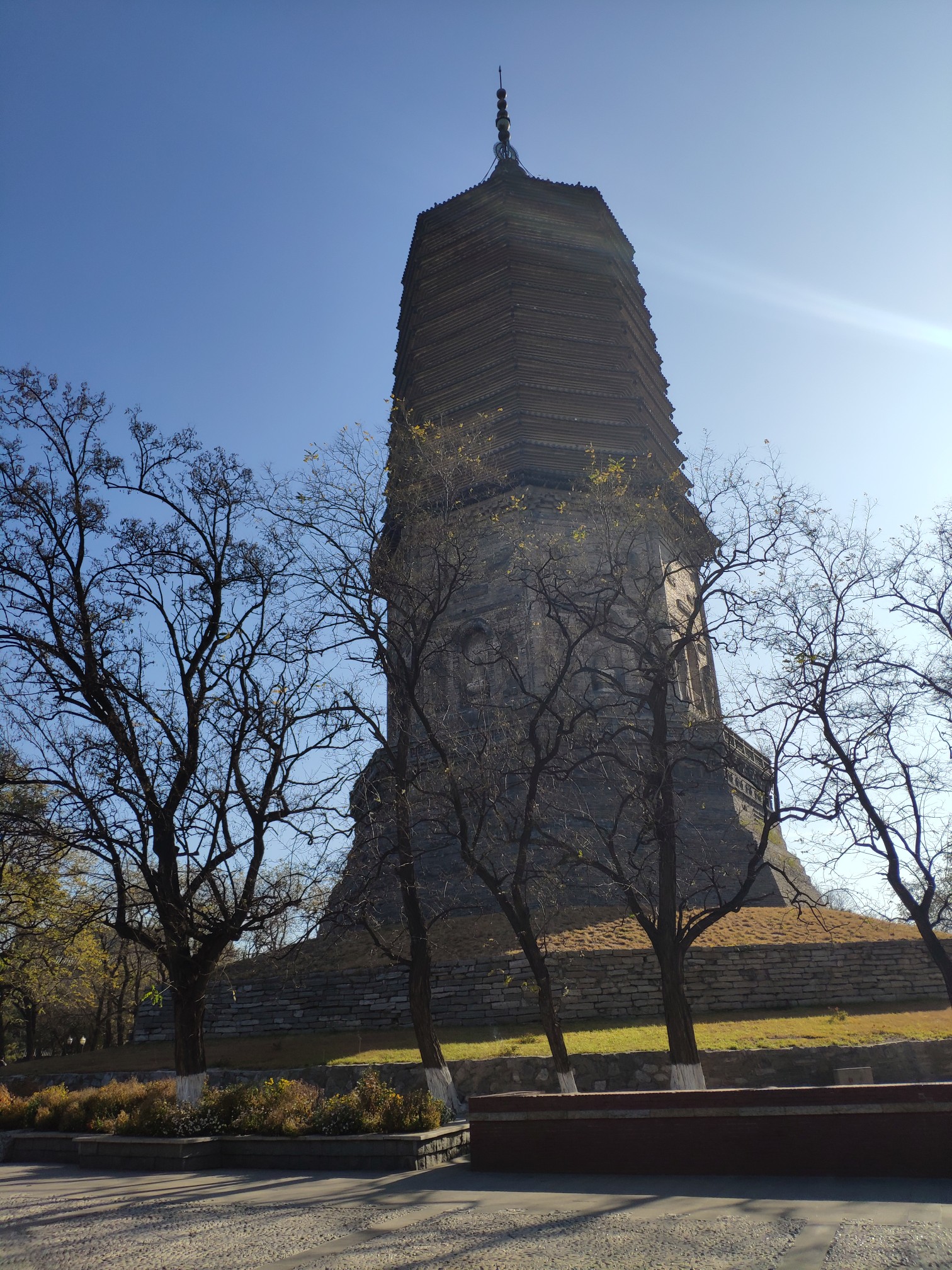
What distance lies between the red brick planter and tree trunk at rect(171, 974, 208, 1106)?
461 centimetres

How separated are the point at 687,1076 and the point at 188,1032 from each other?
6.27m

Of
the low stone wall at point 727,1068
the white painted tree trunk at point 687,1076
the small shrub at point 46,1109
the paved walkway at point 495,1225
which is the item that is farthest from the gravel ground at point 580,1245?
the small shrub at point 46,1109

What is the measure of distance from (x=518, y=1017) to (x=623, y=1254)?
1054 centimetres

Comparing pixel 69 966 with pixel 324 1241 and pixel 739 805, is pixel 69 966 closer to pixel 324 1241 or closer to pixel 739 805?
pixel 739 805

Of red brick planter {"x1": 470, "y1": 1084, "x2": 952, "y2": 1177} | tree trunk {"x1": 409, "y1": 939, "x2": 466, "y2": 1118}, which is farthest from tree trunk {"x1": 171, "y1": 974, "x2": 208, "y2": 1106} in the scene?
red brick planter {"x1": 470, "y1": 1084, "x2": 952, "y2": 1177}

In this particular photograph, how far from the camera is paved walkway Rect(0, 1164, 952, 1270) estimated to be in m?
5.22

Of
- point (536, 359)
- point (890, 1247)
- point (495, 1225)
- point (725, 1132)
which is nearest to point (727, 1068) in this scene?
point (725, 1132)

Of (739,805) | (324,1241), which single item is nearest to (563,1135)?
(324,1241)

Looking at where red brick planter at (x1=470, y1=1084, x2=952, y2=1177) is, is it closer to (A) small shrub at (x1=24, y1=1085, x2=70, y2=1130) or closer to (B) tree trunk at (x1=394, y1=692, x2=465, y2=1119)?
(B) tree trunk at (x1=394, y1=692, x2=465, y2=1119)

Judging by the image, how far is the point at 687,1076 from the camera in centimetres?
983

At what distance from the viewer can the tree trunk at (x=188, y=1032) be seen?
11.6m

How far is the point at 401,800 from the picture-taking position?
12133mm

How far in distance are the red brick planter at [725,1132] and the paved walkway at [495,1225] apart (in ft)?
0.70

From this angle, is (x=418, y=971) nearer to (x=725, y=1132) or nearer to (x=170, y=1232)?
(x=725, y=1132)
